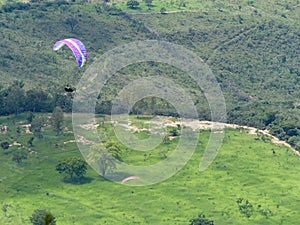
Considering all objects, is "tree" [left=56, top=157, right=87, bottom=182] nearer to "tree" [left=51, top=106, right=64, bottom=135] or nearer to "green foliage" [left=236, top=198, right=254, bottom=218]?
"tree" [left=51, top=106, right=64, bottom=135]

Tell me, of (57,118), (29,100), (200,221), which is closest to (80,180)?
(57,118)

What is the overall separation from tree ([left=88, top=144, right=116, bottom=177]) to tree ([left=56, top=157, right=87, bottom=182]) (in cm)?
143

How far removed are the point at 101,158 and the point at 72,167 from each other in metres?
3.57

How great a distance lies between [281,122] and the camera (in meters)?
148

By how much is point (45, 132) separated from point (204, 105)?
33.4 metres

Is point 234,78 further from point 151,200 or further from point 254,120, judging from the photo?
point 151,200

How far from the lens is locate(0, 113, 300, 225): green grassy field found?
388ft

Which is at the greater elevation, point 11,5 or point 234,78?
point 11,5

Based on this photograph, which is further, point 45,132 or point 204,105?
point 204,105

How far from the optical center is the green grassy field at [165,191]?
118375 mm

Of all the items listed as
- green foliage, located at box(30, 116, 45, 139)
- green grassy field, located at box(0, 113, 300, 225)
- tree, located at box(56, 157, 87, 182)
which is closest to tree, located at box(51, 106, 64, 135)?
green foliage, located at box(30, 116, 45, 139)

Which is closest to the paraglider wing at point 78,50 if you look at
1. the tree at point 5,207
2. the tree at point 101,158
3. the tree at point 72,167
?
the tree at point 5,207

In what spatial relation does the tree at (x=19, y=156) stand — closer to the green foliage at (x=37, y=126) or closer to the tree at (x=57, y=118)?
the green foliage at (x=37, y=126)

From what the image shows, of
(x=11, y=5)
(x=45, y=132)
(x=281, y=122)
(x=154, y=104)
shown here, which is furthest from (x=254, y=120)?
(x=11, y=5)
